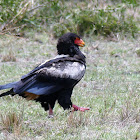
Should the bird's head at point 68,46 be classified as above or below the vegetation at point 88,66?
above

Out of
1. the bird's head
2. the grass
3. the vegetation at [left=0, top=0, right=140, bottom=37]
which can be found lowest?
the grass

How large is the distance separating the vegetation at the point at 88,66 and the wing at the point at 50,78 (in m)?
0.30

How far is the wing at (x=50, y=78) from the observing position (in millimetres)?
5008

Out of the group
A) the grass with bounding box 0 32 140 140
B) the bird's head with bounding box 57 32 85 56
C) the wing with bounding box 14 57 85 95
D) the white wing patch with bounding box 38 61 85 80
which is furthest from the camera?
the bird's head with bounding box 57 32 85 56

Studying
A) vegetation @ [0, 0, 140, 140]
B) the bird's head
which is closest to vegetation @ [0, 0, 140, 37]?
vegetation @ [0, 0, 140, 140]

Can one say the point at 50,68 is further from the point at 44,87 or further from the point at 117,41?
the point at 117,41

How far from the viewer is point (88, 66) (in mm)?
9133

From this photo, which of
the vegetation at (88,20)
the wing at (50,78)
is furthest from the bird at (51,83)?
the vegetation at (88,20)

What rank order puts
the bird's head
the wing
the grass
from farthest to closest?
the bird's head, the wing, the grass

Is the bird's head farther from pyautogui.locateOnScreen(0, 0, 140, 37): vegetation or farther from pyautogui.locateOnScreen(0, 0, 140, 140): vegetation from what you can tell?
pyautogui.locateOnScreen(0, 0, 140, 37): vegetation

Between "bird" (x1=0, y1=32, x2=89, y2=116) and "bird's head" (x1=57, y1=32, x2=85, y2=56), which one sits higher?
"bird's head" (x1=57, y1=32, x2=85, y2=56)

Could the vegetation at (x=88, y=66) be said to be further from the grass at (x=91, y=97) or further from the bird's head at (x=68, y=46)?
the bird's head at (x=68, y=46)

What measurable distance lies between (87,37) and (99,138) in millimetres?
8436

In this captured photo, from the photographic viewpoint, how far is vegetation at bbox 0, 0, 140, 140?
14.7ft
